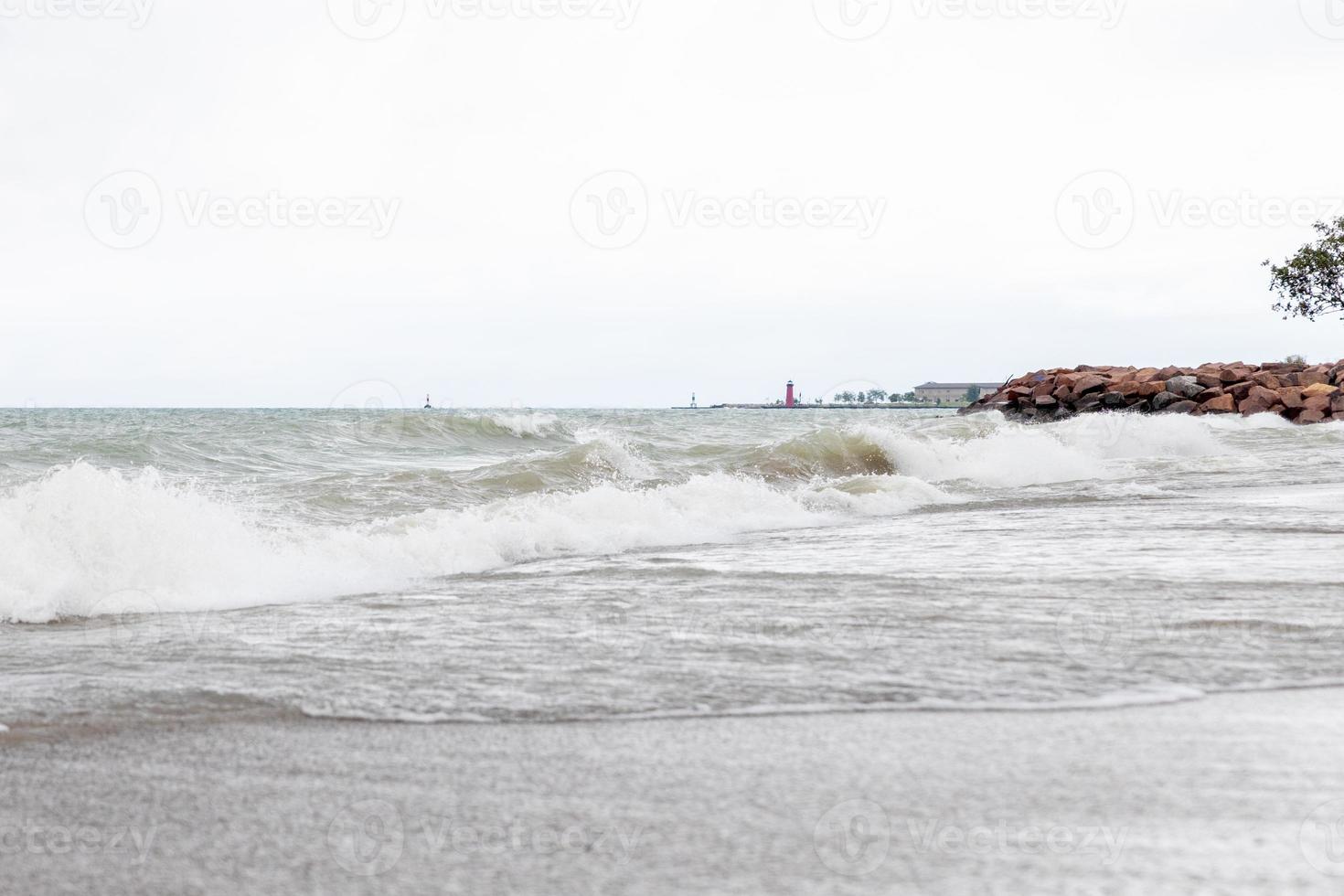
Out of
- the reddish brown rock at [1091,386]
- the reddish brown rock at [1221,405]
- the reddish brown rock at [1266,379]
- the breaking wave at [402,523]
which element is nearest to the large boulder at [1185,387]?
the reddish brown rock at [1221,405]

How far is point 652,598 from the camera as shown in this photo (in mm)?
5223

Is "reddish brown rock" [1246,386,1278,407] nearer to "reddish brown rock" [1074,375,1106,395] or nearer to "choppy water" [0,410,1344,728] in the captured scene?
Answer: "reddish brown rock" [1074,375,1106,395]

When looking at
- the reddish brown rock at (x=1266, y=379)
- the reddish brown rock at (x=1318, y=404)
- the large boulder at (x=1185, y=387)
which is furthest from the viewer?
the large boulder at (x=1185, y=387)

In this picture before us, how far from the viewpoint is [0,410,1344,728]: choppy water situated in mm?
3408

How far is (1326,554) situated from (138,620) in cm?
562

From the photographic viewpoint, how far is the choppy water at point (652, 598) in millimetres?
3408

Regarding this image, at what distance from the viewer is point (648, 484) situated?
1284cm

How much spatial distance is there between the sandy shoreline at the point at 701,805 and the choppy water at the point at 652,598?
29cm

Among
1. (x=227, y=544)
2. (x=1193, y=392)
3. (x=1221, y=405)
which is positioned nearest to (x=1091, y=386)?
(x=1193, y=392)

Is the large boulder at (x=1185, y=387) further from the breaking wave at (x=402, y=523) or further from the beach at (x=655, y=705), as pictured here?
the beach at (x=655, y=705)

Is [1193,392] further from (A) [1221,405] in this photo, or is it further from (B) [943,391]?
(B) [943,391]

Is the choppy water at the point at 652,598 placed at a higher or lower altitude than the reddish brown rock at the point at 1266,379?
lower

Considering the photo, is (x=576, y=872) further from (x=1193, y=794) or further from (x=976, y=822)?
(x=1193, y=794)

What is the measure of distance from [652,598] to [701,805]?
2.89 meters
